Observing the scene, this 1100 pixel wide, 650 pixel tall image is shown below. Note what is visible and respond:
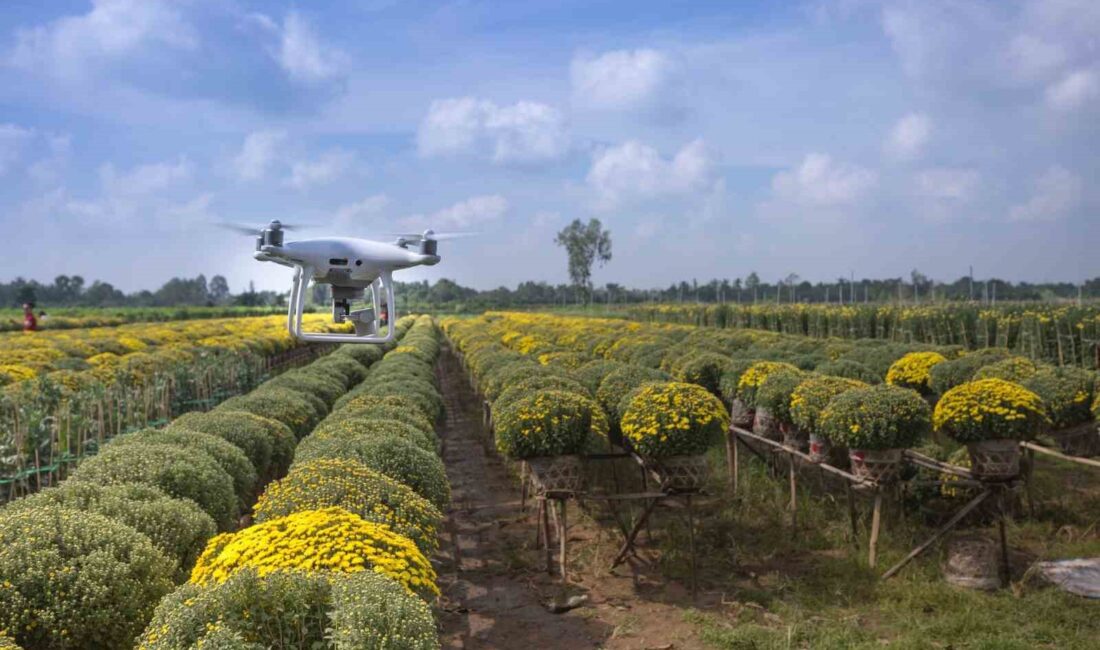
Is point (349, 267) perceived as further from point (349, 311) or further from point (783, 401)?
point (783, 401)

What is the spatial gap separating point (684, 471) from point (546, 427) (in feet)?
5.61

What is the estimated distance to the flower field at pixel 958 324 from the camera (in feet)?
62.1

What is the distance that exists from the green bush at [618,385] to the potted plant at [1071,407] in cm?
515

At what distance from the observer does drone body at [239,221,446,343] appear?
3.57 m

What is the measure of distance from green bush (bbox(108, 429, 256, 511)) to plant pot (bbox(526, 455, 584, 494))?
3.24m

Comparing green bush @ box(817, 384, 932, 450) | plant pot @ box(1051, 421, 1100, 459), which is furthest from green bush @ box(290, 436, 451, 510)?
plant pot @ box(1051, 421, 1100, 459)

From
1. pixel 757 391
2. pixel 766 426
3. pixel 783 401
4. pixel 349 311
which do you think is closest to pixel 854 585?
pixel 783 401

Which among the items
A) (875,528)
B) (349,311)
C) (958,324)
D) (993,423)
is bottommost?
(875,528)

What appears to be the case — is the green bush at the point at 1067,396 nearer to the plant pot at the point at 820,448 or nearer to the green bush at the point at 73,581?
the plant pot at the point at 820,448

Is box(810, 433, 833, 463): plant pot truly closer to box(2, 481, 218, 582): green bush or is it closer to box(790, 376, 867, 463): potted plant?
box(790, 376, 867, 463): potted plant

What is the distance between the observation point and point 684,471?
9.33 metres

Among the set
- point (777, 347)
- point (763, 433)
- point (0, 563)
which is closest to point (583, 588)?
point (763, 433)

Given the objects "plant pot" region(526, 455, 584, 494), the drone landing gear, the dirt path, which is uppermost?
the drone landing gear

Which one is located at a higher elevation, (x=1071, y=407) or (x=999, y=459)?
(x=1071, y=407)
